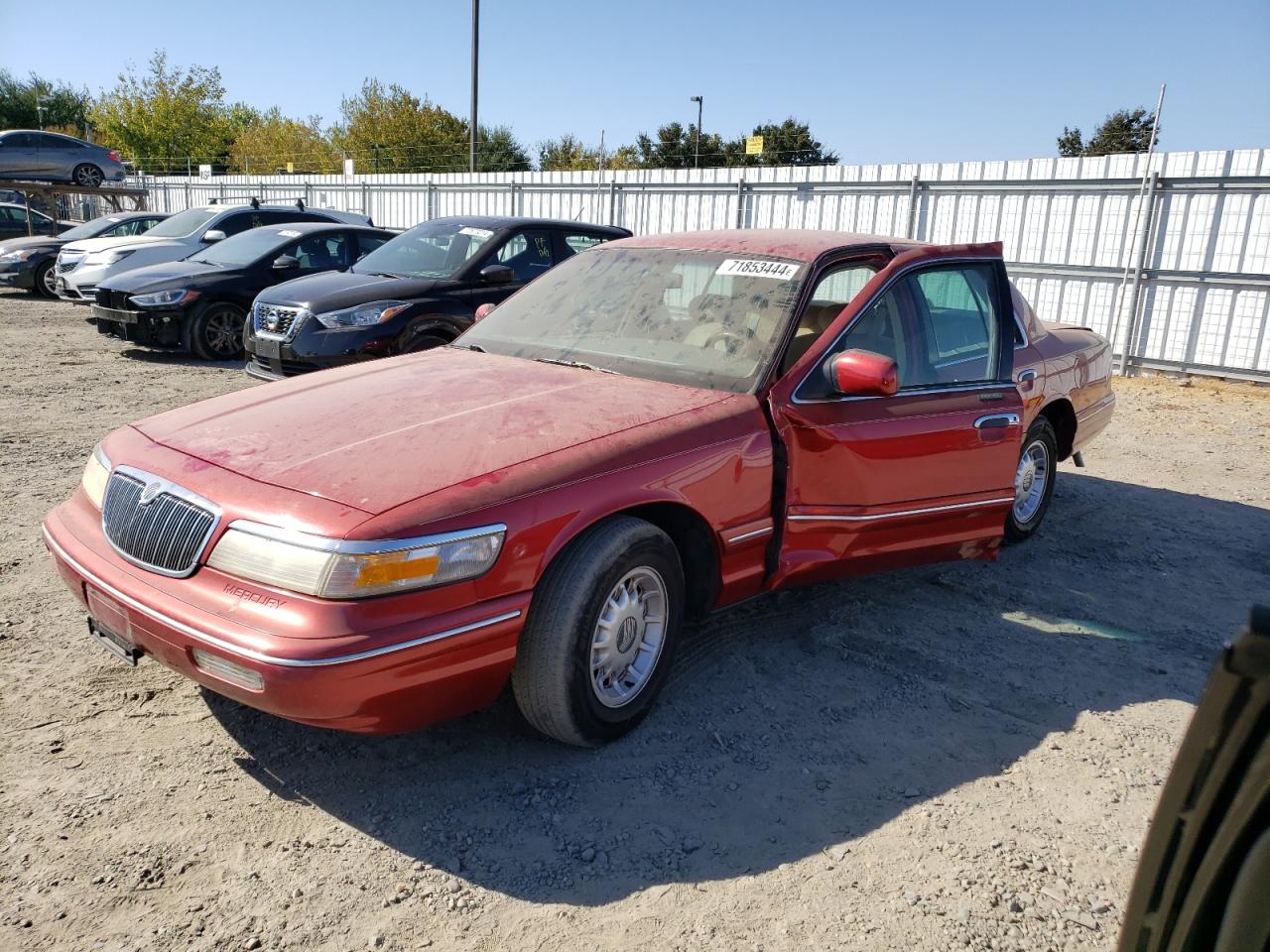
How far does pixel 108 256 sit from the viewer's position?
13539mm

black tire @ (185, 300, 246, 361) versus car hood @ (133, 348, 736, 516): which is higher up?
car hood @ (133, 348, 736, 516)

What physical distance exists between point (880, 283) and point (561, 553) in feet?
6.53

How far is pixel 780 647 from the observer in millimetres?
3988

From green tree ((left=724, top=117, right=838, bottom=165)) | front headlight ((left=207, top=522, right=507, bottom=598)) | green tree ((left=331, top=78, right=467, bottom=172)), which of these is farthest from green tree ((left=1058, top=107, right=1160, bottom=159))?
front headlight ((left=207, top=522, right=507, bottom=598))

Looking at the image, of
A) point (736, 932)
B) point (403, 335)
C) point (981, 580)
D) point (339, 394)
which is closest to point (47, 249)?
point (403, 335)

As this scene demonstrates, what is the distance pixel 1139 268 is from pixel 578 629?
11.3 m

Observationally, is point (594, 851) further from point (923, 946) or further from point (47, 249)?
point (47, 249)

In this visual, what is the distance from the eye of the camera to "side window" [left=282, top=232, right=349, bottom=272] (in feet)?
35.6

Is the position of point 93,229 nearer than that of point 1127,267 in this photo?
No

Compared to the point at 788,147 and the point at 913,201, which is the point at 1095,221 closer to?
the point at 913,201

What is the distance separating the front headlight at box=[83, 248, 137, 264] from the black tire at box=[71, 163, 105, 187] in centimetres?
1243

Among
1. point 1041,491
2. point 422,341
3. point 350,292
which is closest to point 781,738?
Result: point 1041,491

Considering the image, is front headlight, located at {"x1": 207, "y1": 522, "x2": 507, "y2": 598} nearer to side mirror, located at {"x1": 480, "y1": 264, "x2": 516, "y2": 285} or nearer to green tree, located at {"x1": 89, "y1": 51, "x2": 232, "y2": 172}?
side mirror, located at {"x1": 480, "y1": 264, "x2": 516, "y2": 285}

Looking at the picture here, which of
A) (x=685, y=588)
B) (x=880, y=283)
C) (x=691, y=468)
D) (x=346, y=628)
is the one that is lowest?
(x=685, y=588)
